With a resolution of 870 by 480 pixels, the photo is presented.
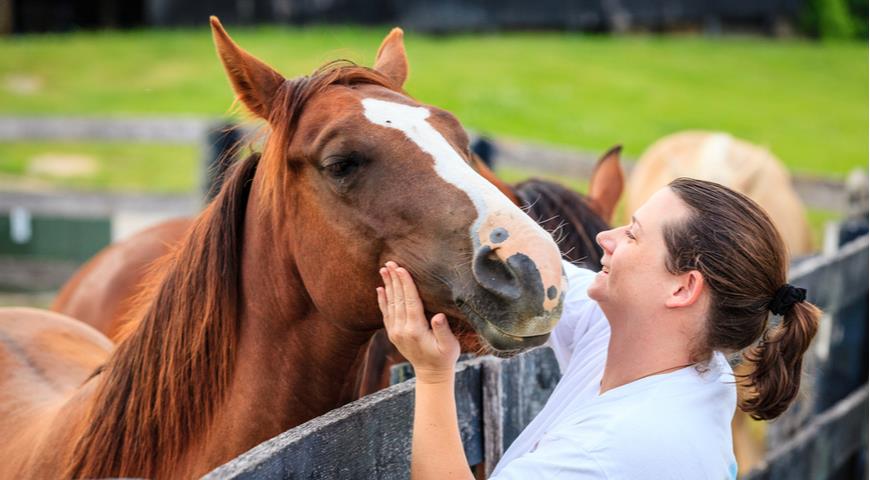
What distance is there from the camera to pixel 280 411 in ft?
7.34

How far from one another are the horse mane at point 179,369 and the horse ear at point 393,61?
0.21 m

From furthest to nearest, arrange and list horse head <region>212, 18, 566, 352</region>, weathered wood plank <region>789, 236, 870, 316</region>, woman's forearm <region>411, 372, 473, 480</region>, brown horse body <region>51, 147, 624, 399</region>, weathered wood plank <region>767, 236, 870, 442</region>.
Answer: weathered wood plank <region>767, 236, 870, 442</region> < weathered wood plank <region>789, 236, 870, 316</region> < brown horse body <region>51, 147, 624, 399</region> < horse head <region>212, 18, 566, 352</region> < woman's forearm <region>411, 372, 473, 480</region>

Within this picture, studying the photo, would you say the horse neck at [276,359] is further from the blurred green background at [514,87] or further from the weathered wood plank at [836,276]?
the blurred green background at [514,87]

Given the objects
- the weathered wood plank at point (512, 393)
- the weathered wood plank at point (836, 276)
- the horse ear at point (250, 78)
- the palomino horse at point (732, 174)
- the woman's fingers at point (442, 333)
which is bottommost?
the palomino horse at point (732, 174)

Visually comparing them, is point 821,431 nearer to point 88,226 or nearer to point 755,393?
point 755,393

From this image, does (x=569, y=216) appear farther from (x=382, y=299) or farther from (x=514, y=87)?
(x=514, y=87)

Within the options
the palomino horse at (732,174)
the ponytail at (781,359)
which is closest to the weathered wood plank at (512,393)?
the ponytail at (781,359)

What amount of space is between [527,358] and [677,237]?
2.50 feet

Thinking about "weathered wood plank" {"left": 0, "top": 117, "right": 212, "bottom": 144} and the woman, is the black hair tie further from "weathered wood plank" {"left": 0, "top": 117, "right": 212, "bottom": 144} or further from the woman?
"weathered wood plank" {"left": 0, "top": 117, "right": 212, "bottom": 144}

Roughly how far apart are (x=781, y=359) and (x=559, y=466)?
536 mm

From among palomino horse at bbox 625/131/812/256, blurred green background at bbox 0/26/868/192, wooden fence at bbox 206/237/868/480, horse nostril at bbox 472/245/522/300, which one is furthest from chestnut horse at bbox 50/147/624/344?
blurred green background at bbox 0/26/868/192

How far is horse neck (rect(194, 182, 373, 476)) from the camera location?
2225mm

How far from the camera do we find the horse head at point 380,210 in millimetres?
1804

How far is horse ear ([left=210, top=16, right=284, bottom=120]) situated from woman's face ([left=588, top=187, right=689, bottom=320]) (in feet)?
3.07
